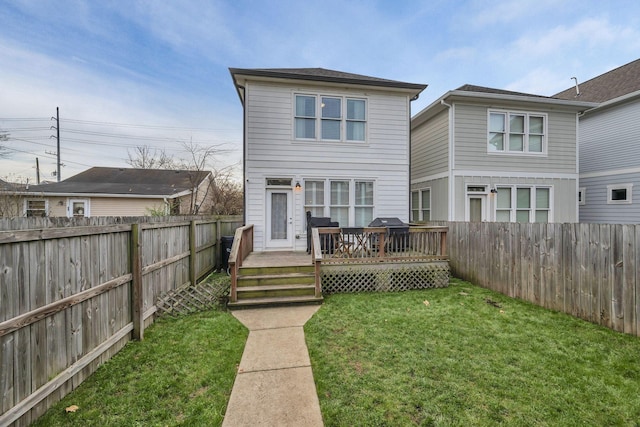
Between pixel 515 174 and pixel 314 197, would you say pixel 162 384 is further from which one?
pixel 515 174

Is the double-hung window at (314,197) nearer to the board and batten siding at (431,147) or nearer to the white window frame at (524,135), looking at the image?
the board and batten siding at (431,147)

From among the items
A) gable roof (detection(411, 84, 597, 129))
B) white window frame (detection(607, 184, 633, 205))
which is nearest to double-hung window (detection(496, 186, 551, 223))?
gable roof (detection(411, 84, 597, 129))

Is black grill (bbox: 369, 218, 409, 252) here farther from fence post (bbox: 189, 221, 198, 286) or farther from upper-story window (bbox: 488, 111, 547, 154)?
upper-story window (bbox: 488, 111, 547, 154)

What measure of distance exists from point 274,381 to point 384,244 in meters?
4.47

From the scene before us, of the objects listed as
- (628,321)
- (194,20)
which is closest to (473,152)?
(628,321)

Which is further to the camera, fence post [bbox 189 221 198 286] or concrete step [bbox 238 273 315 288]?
fence post [bbox 189 221 198 286]

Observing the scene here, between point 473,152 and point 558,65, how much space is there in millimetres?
15926

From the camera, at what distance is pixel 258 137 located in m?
8.51

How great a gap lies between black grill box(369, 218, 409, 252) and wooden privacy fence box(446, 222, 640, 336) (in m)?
1.78

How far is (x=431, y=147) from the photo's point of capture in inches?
438

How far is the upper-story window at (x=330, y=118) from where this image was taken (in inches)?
344

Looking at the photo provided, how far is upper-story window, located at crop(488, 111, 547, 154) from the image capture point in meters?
10.1

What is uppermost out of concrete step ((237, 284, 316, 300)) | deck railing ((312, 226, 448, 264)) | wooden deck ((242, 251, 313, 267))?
deck railing ((312, 226, 448, 264))

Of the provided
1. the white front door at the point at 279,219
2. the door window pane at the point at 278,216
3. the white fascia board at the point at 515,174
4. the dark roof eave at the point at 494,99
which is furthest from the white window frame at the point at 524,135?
the door window pane at the point at 278,216
